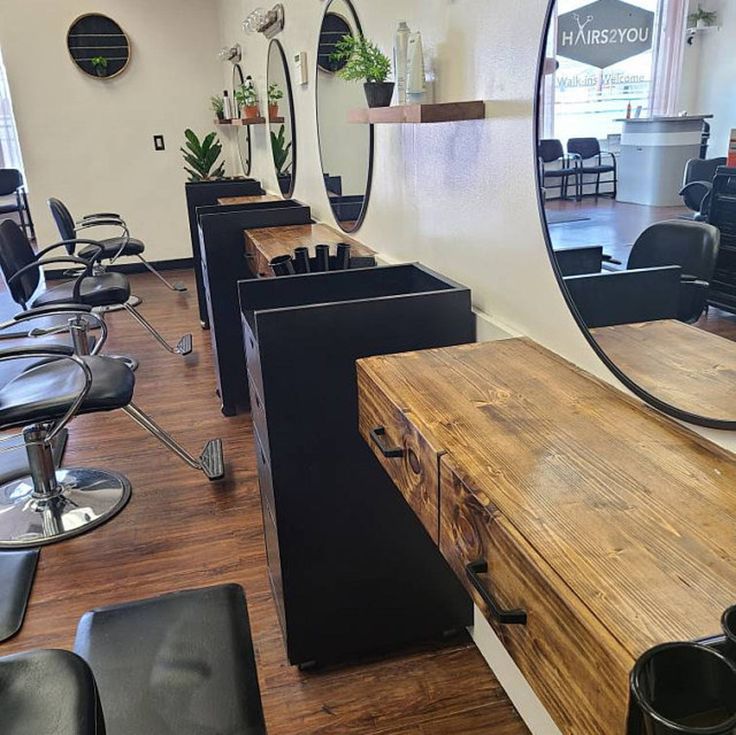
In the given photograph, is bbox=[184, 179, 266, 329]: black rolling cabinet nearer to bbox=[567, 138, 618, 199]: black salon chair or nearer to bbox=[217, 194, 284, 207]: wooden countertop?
bbox=[217, 194, 284, 207]: wooden countertop

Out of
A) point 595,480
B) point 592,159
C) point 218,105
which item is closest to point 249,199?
point 218,105

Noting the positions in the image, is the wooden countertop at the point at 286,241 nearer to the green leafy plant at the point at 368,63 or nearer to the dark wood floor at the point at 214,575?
the green leafy plant at the point at 368,63

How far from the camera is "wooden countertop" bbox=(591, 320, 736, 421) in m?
1.02

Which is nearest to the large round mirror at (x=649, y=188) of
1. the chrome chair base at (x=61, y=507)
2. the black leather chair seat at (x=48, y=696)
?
the black leather chair seat at (x=48, y=696)

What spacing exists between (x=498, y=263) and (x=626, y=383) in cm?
57

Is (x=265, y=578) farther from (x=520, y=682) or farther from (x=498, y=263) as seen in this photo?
(x=498, y=263)

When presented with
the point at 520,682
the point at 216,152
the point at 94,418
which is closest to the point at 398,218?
the point at 520,682

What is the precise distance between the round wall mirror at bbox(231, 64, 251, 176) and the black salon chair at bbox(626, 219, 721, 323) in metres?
4.91

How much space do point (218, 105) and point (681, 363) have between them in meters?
5.99

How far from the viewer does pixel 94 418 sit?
354 cm

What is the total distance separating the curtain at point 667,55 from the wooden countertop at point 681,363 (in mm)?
337

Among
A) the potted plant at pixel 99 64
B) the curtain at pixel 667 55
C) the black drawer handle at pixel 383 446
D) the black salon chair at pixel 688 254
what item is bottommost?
the black drawer handle at pixel 383 446

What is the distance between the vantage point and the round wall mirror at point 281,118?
3916 mm

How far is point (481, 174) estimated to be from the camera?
5.63 feet
